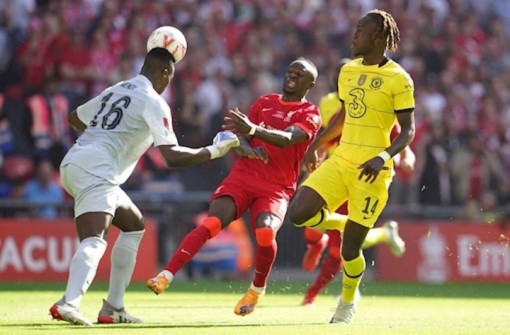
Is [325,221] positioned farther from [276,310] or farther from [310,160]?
[276,310]

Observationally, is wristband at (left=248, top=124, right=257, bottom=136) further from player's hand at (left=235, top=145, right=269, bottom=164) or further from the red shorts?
the red shorts

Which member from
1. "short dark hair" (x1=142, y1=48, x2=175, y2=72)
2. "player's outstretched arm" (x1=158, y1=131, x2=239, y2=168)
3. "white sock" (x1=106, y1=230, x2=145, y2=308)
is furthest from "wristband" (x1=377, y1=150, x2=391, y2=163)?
"white sock" (x1=106, y1=230, x2=145, y2=308)

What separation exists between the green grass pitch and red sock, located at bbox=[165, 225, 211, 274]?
0.53 metres

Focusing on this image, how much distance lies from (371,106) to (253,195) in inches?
70.8

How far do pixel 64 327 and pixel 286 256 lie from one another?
1088 centimetres

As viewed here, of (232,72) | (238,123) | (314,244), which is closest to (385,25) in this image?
(238,123)

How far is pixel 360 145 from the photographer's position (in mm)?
11516

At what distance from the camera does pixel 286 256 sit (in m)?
21.2

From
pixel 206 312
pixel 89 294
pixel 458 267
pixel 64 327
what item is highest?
pixel 64 327

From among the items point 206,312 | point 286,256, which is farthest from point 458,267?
point 206,312

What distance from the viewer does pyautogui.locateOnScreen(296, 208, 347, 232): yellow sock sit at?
1212 cm

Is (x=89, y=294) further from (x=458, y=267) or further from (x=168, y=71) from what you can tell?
(x=458, y=267)

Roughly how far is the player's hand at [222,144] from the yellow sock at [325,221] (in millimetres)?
1201

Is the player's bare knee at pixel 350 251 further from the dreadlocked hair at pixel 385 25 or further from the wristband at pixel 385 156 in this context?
the dreadlocked hair at pixel 385 25
